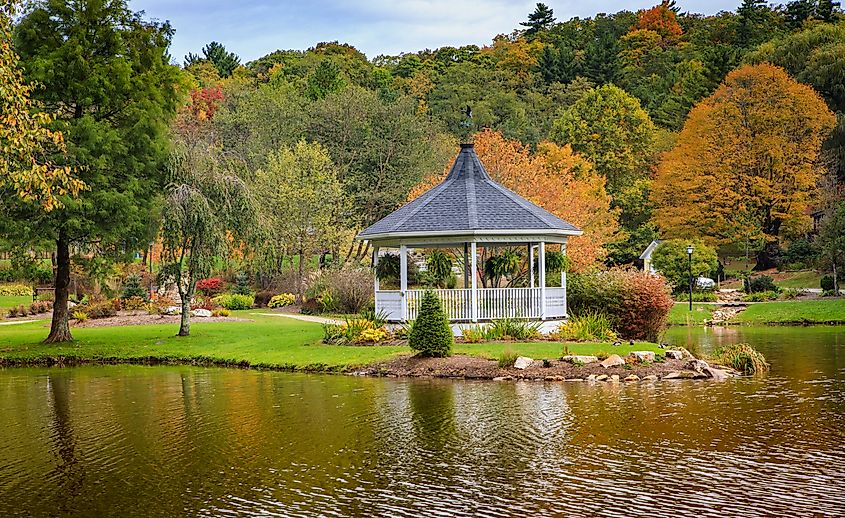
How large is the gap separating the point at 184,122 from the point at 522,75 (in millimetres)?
31942

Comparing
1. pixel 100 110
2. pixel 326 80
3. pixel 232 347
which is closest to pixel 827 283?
pixel 232 347

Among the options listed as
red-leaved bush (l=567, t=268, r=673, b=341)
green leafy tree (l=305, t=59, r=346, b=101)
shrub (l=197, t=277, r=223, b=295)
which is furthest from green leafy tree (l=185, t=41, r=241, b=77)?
red-leaved bush (l=567, t=268, r=673, b=341)

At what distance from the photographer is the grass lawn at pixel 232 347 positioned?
21078mm

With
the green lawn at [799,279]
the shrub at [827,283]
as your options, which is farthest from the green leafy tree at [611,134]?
the shrub at [827,283]

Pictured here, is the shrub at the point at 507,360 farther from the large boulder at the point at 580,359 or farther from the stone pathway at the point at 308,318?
the stone pathway at the point at 308,318

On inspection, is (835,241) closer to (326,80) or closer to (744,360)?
(744,360)

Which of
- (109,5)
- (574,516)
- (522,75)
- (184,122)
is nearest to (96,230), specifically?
(109,5)

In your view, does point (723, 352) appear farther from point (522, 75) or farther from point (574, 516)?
point (522, 75)

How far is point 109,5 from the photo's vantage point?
25.5 m

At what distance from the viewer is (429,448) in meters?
12.0

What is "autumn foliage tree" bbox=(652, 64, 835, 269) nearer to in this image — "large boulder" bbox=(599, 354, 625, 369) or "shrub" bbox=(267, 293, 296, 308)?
"shrub" bbox=(267, 293, 296, 308)

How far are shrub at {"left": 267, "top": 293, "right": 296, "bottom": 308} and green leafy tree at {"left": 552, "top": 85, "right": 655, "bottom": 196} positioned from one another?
22455 millimetres

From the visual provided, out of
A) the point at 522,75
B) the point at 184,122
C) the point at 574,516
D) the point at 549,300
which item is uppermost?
the point at 522,75

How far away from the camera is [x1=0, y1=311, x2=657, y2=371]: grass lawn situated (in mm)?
21078
